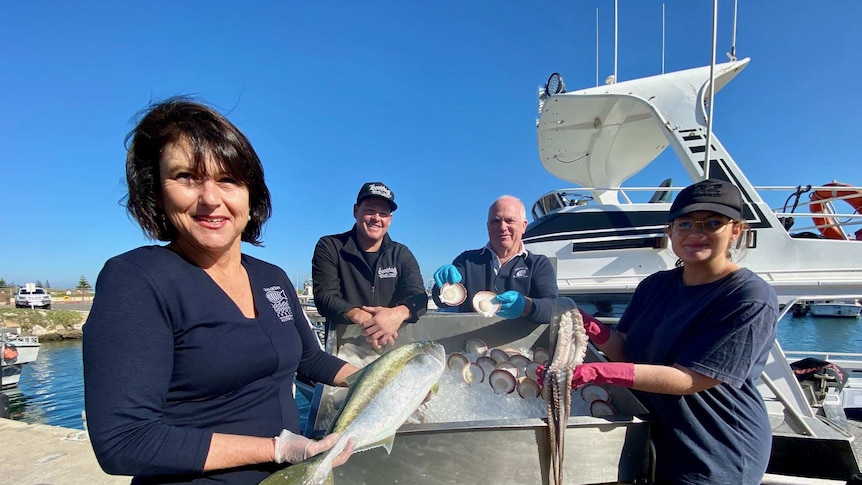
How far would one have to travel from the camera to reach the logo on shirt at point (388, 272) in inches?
130

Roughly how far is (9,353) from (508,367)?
16.1 metres

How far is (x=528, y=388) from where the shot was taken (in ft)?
7.75

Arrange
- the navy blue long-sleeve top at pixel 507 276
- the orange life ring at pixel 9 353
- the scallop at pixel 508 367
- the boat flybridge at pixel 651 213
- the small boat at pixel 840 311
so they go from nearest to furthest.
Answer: the scallop at pixel 508 367
the navy blue long-sleeve top at pixel 507 276
the boat flybridge at pixel 651 213
the orange life ring at pixel 9 353
the small boat at pixel 840 311

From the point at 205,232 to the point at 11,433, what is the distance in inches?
269

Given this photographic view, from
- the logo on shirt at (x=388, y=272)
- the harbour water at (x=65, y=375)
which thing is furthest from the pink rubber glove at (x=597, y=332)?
the harbour water at (x=65, y=375)

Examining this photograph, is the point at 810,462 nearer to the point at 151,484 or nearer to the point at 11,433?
the point at 151,484

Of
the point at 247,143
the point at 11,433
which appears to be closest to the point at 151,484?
the point at 247,143

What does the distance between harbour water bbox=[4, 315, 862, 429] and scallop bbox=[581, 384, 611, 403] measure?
7695mm

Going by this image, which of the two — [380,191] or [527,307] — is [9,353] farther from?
[527,307]

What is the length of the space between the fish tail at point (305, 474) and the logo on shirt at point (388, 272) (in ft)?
7.17

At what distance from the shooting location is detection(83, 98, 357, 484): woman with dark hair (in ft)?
3.08

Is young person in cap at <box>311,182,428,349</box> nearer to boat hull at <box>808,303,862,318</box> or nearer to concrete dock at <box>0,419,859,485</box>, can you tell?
concrete dock at <box>0,419,859,485</box>

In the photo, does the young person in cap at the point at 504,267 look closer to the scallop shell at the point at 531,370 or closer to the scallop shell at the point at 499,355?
the scallop shell at the point at 499,355

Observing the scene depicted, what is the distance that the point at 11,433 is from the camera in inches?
203
